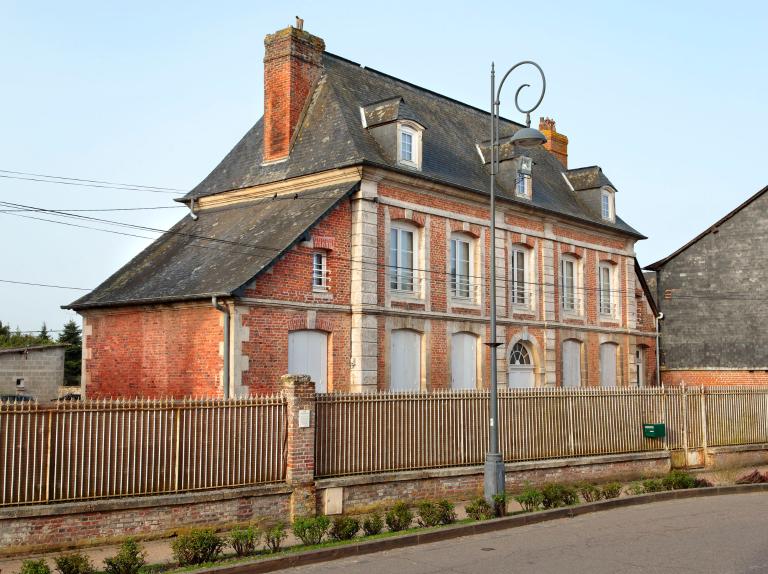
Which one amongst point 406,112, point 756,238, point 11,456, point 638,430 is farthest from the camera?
point 756,238

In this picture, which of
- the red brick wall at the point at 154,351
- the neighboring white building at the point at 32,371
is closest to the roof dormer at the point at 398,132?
the red brick wall at the point at 154,351

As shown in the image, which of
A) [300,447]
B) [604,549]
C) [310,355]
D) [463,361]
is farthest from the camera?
[463,361]

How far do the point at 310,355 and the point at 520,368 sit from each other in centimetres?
851

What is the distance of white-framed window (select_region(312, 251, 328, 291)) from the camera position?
20000mm

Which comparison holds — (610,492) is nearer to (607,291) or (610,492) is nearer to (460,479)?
(460,479)

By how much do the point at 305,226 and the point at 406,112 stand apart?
4.85 m

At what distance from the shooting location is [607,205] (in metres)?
30.5

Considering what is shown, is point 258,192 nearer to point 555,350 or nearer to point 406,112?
point 406,112

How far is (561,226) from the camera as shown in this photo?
91.2 feet

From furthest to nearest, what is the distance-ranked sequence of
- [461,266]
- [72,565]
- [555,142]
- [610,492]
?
1. [555,142]
2. [461,266]
3. [610,492]
4. [72,565]

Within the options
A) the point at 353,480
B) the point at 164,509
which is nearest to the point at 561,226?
the point at 353,480

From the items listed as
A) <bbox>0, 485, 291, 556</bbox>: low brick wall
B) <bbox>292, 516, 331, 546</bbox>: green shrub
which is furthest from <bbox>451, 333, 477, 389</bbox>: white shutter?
<bbox>292, 516, 331, 546</bbox>: green shrub

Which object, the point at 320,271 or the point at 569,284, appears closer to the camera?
the point at 320,271

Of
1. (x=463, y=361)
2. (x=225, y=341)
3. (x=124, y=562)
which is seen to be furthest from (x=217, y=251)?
(x=124, y=562)
